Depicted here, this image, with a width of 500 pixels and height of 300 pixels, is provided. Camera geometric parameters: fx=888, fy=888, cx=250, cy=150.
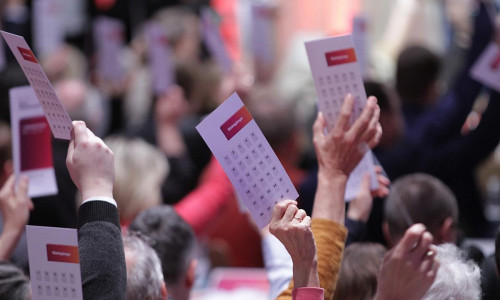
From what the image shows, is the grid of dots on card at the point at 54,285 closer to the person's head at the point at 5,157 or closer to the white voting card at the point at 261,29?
the person's head at the point at 5,157

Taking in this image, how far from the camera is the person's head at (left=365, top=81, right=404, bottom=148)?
3498mm

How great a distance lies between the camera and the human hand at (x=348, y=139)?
7.17 ft

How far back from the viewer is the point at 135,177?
3.41 metres

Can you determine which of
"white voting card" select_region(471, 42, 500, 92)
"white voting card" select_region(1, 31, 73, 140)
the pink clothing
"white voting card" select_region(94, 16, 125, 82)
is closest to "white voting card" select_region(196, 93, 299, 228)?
the pink clothing

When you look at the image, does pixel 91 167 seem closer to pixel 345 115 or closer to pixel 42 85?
pixel 42 85

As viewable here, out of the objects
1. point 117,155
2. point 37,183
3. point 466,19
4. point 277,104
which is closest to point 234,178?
point 37,183

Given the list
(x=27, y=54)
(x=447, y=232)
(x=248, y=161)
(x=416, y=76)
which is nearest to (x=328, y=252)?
(x=248, y=161)

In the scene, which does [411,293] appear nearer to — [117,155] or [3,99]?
[117,155]

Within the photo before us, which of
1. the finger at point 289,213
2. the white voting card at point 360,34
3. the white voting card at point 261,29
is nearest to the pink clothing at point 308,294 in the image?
the finger at point 289,213

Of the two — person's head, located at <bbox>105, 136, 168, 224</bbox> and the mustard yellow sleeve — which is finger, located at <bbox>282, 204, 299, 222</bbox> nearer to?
the mustard yellow sleeve

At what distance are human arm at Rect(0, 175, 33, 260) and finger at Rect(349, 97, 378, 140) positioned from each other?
956 mm

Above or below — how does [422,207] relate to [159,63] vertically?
above

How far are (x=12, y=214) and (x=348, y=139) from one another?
971 mm

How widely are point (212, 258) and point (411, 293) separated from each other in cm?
208
